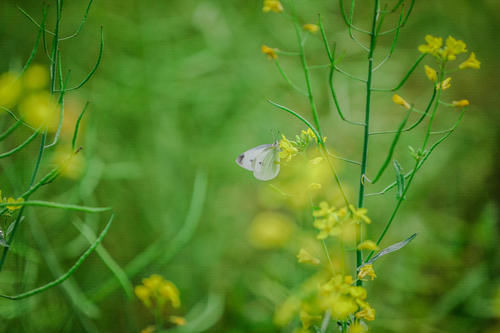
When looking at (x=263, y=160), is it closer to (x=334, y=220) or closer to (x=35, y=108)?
(x=334, y=220)

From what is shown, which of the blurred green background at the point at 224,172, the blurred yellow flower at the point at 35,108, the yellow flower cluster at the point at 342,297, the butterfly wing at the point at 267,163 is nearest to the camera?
the yellow flower cluster at the point at 342,297

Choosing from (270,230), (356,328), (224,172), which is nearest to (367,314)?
(356,328)

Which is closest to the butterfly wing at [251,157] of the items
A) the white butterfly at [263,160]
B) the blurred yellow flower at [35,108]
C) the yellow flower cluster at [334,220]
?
the white butterfly at [263,160]

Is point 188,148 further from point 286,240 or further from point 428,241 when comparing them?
point 428,241

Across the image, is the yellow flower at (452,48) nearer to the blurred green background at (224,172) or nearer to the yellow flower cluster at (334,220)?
the yellow flower cluster at (334,220)

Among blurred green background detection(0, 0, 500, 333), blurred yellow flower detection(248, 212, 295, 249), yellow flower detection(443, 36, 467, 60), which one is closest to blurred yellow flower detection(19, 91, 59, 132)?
blurred green background detection(0, 0, 500, 333)

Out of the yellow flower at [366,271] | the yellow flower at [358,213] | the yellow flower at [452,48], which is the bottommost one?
the yellow flower at [366,271]
